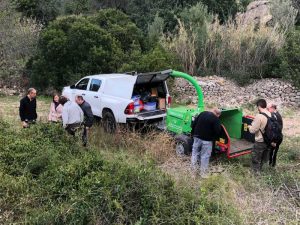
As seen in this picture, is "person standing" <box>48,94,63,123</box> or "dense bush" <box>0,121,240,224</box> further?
"person standing" <box>48,94,63,123</box>

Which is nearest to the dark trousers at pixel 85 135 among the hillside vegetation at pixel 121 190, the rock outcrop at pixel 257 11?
the hillside vegetation at pixel 121 190

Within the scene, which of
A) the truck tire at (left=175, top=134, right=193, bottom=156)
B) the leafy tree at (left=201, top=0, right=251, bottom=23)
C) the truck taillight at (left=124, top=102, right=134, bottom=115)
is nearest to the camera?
the truck tire at (left=175, top=134, right=193, bottom=156)

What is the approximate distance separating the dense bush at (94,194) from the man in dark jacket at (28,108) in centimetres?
221

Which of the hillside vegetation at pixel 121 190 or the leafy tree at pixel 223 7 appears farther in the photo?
the leafy tree at pixel 223 7

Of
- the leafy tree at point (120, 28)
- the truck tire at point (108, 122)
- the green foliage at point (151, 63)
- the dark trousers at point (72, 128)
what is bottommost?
the truck tire at point (108, 122)

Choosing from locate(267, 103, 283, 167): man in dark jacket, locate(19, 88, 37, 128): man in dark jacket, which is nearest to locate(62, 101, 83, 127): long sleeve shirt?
locate(19, 88, 37, 128): man in dark jacket

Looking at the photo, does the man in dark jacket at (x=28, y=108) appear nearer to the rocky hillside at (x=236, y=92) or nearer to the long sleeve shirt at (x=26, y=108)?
the long sleeve shirt at (x=26, y=108)

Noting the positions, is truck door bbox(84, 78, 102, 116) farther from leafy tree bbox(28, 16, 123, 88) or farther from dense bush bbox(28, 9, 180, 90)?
leafy tree bbox(28, 16, 123, 88)

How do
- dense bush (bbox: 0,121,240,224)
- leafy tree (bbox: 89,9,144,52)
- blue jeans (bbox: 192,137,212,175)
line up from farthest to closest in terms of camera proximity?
leafy tree (bbox: 89,9,144,52) → blue jeans (bbox: 192,137,212,175) → dense bush (bbox: 0,121,240,224)

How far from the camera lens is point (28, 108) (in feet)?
33.0

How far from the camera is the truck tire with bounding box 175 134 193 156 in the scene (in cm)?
967

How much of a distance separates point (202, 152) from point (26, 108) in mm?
4476

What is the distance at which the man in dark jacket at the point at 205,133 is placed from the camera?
28.3 feet

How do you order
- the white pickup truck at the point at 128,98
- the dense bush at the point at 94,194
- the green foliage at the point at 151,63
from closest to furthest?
the dense bush at the point at 94,194
the white pickup truck at the point at 128,98
the green foliage at the point at 151,63
